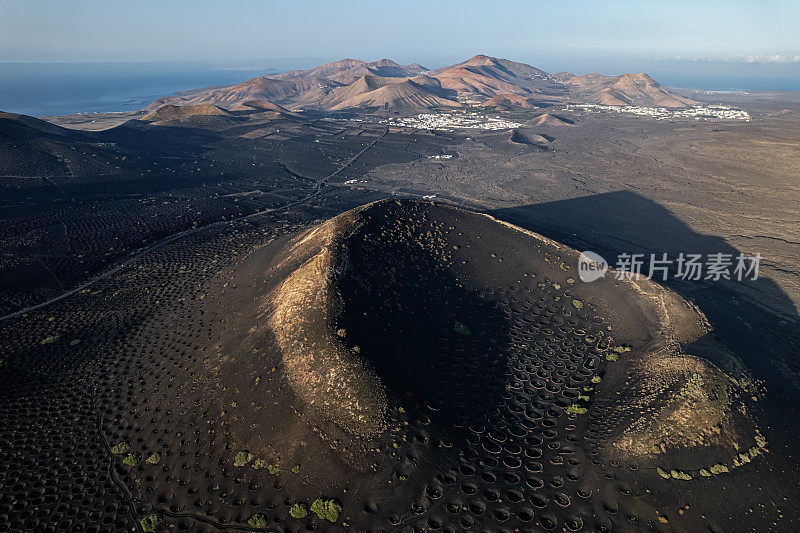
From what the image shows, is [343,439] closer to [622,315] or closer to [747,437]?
[747,437]

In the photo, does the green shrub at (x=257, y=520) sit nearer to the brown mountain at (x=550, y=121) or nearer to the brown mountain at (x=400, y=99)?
the brown mountain at (x=550, y=121)

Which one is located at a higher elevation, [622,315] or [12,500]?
[622,315]

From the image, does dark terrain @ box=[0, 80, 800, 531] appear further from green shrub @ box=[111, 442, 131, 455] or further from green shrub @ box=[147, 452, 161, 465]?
green shrub @ box=[147, 452, 161, 465]

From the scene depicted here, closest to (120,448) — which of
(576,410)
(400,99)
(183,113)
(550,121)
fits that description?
(576,410)

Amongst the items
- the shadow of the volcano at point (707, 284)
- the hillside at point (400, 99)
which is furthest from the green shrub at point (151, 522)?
the hillside at point (400, 99)

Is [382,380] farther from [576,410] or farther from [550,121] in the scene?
[550,121]

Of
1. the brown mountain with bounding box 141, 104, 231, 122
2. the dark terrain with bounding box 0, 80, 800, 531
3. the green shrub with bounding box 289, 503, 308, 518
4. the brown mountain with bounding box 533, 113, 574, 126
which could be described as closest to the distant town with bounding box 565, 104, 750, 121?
the brown mountain with bounding box 533, 113, 574, 126

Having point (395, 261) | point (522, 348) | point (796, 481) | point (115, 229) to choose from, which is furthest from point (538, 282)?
point (115, 229)
